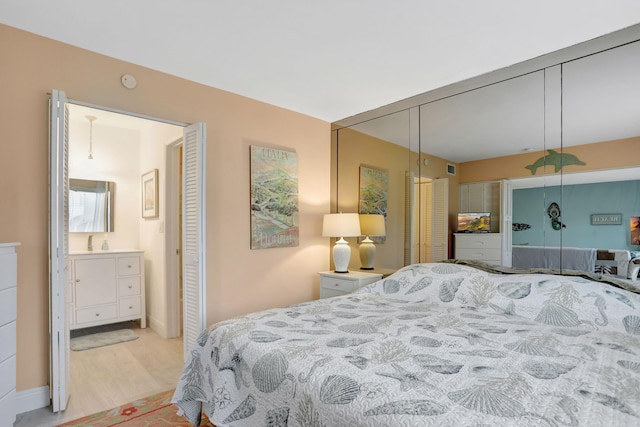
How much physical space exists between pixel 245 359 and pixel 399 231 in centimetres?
208

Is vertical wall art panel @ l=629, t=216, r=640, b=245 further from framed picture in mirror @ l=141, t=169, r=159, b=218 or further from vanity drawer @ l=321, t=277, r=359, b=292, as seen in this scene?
framed picture in mirror @ l=141, t=169, r=159, b=218

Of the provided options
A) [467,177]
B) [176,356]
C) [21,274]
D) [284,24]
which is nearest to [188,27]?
[284,24]

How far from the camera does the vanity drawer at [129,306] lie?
3.85 meters

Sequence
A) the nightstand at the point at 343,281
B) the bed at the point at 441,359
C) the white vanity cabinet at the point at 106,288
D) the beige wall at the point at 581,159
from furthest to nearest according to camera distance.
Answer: the white vanity cabinet at the point at 106,288 → the nightstand at the point at 343,281 → the beige wall at the point at 581,159 → the bed at the point at 441,359

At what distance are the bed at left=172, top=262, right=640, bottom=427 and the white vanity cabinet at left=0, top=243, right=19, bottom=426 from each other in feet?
2.78

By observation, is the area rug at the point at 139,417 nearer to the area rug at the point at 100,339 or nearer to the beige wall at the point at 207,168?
the beige wall at the point at 207,168

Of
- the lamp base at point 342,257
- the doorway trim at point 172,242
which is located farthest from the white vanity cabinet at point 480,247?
the doorway trim at point 172,242

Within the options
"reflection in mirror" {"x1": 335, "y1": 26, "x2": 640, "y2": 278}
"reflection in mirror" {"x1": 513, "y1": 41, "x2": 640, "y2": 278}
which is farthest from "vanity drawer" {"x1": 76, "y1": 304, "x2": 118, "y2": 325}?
"reflection in mirror" {"x1": 513, "y1": 41, "x2": 640, "y2": 278}

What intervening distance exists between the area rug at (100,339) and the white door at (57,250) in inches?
53.1

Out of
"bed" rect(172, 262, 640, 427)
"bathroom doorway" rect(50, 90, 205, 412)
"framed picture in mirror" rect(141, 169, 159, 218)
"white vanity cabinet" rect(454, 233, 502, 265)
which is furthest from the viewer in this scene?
"framed picture in mirror" rect(141, 169, 159, 218)

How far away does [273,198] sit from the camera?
3.30 meters

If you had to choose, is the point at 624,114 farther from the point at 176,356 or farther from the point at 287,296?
the point at 176,356

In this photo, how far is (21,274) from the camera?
2102mm

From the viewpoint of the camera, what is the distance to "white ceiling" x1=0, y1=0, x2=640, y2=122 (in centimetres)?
188
